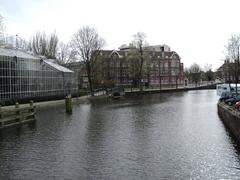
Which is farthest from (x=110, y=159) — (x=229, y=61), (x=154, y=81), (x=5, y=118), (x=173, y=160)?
(x=154, y=81)

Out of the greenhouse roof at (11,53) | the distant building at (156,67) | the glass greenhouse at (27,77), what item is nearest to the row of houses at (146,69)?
the distant building at (156,67)

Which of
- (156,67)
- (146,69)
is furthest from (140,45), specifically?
(156,67)

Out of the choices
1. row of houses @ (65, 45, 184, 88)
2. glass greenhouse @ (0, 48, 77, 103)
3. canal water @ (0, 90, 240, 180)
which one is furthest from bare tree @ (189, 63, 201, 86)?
canal water @ (0, 90, 240, 180)

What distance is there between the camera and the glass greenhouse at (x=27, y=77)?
127 ft

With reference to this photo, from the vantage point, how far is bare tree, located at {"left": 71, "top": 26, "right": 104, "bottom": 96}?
62.0 m

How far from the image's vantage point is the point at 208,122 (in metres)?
24.0

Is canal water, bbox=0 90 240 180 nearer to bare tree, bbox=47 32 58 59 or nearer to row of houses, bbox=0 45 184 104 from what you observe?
row of houses, bbox=0 45 184 104

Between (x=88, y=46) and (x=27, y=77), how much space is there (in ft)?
69.5

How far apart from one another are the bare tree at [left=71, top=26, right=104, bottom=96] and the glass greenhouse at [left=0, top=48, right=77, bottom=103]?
338 inches

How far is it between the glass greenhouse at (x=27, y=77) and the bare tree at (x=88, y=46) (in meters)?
8.58

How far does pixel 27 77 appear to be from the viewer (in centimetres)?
4303

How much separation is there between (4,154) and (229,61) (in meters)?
43.9

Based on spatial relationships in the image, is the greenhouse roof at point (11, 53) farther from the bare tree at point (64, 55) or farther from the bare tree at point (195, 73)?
the bare tree at point (195, 73)

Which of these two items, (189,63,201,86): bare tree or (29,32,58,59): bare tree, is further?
(189,63,201,86): bare tree
